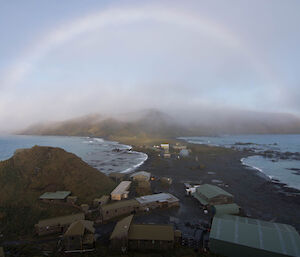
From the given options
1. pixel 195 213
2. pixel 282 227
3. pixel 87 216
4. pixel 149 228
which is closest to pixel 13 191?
pixel 87 216

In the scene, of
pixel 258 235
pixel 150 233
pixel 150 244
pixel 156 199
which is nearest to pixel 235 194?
pixel 156 199

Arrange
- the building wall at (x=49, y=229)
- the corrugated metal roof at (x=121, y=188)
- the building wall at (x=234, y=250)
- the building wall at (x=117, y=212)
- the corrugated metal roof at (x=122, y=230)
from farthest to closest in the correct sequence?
the corrugated metal roof at (x=121, y=188)
the building wall at (x=117, y=212)
the building wall at (x=49, y=229)
the corrugated metal roof at (x=122, y=230)
the building wall at (x=234, y=250)

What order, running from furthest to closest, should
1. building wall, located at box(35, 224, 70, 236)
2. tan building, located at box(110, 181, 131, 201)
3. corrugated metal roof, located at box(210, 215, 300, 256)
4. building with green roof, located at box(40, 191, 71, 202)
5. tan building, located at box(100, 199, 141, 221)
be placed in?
tan building, located at box(110, 181, 131, 201)
building with green roof, located at box(40, 191, 71, 202)
tan building, located at box(100, 199, 141, 221)
building wall, located at box(35, 224, 70, 236)
corrugated metal roof, located at box(210, 215, 300, 256)

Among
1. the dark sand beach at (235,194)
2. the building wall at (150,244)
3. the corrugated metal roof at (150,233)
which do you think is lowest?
the dark sand beach at (235,194)

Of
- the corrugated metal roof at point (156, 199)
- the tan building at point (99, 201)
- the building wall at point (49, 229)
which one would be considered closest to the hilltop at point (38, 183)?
the tan building at point (99, 201)

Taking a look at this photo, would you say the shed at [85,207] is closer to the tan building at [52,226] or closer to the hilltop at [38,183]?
the hilltop at [38,183]

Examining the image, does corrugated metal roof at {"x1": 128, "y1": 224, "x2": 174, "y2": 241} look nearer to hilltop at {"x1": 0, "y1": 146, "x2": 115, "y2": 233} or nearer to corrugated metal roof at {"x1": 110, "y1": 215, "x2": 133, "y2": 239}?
corrugated metal roof at {"x1": 110, "y1": 215, "x2": 133, "y2": 239}

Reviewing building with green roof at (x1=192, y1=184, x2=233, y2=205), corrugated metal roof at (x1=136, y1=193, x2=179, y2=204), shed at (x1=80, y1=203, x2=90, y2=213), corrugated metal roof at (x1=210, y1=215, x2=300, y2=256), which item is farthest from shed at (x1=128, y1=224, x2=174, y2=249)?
building with green roof at (x1=192, y1=184, x2=233, y2=205)
